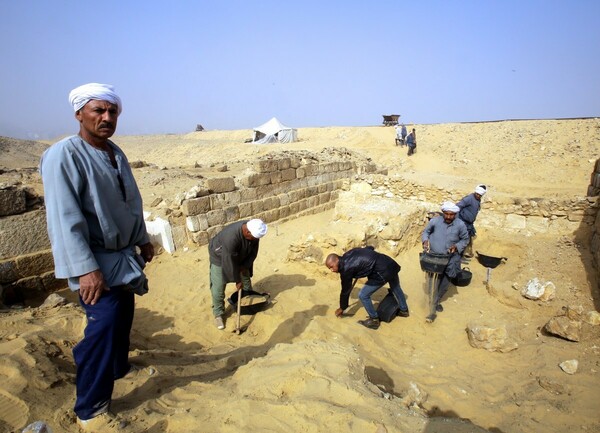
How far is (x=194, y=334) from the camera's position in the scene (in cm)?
452

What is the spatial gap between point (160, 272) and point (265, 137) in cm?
2384

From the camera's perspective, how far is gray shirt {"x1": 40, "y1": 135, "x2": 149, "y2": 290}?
1.77m

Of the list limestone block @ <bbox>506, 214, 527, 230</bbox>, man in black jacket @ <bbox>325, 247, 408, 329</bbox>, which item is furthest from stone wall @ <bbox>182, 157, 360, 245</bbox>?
limestone block @ <bbox>506, 214, 527, 230</bbox>

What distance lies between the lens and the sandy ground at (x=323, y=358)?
7.08 ft

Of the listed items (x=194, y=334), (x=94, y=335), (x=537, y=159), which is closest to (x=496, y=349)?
(x=194, y=334)

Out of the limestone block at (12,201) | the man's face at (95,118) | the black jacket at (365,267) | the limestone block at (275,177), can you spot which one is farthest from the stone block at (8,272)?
the limestone block at (275,177)

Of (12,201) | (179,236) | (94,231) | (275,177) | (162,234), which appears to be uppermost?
(94,231)

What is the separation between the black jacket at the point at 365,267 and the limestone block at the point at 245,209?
14.5ft

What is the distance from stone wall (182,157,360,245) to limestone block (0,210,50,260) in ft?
7.63

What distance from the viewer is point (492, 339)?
13.9 feet

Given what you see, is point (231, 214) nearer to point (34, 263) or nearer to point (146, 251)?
point (34, 263)

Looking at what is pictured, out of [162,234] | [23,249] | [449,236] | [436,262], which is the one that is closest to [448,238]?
[449,236]

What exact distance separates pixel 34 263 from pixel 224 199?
3814 millimetres

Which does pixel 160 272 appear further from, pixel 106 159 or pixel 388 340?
pixel 106 159
